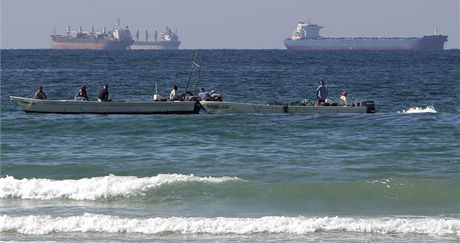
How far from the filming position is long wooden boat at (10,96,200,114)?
37.2m

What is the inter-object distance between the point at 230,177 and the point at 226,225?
499 centimetres

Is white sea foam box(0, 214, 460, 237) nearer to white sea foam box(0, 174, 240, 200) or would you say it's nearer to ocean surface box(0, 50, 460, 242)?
ocean surface box(0, 50, 460, 242)

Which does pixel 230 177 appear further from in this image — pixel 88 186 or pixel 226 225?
pixel 226 225

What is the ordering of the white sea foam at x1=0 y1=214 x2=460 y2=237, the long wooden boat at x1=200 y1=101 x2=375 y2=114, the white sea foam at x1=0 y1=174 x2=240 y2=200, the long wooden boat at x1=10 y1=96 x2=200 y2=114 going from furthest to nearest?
the long wooden boat at x1=10 y1=96 x2=200 y2=114
the long wooden boat at x1=200 y1=101 x2=375 y2=114
the white sea foam at x1=0 y1=174 x2=240 y2=200
the white sea foam at x1=0 y1=214 x2=460 y2=237

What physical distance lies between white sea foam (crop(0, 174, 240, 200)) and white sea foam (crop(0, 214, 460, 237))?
2990 mm

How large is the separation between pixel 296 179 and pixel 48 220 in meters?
6.64

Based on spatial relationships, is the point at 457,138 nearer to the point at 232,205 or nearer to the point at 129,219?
the point at 232,205

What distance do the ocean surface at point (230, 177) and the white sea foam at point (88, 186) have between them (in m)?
0.03

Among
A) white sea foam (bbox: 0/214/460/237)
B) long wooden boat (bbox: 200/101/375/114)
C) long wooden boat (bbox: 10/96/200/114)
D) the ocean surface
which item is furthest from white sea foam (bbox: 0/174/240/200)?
long wooden boat (bbox: 200/101/375/114)

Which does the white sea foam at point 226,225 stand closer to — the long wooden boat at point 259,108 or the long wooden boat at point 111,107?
the long wooden boat at point 259,108

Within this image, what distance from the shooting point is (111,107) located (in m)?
37.3

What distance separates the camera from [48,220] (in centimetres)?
1759

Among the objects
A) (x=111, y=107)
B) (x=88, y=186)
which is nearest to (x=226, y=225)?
(x=88, y=186)

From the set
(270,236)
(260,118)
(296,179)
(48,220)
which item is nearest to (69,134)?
(260,118)
